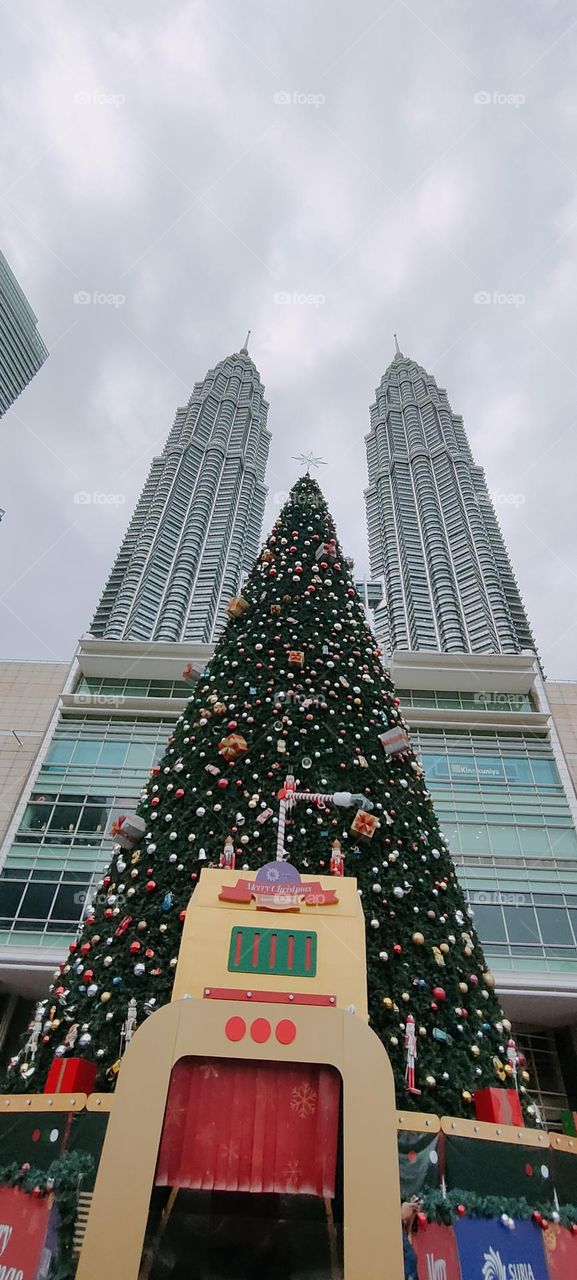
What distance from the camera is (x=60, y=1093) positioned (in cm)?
425

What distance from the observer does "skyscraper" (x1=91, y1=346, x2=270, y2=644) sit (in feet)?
175

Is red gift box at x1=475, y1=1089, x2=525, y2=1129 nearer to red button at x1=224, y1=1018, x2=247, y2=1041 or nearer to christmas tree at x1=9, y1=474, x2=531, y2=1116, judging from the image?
christmas tree at x1=9, y1=474, x2=531, y2=1116

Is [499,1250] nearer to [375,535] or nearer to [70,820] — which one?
[70,820]

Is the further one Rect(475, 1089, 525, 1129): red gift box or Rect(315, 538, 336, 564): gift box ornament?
Rect(315, 538, 336, 564): gift box ornament

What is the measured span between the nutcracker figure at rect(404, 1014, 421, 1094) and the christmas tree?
0.6 inches

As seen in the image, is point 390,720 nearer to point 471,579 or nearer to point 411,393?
point 471,579

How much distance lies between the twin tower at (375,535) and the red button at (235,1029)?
139 ft

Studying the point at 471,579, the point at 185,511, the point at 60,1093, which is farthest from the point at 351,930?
the point at 185,511

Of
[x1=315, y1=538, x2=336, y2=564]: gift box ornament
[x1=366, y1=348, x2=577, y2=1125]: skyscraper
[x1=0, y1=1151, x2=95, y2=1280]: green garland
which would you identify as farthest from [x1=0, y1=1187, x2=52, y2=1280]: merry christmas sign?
[x1=366, y1=348, x2=577, y2=1125]: skyscraper

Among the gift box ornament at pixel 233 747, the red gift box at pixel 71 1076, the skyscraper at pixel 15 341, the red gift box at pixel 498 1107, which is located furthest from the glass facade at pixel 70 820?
the skyscraper at pixel 15 341

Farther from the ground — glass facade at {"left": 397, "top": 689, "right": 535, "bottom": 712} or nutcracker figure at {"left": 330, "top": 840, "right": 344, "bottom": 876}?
glass facade at {"left": 397, "top": 689, "right": 535, "bottom": 712}

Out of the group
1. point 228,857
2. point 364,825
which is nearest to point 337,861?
point 364,825

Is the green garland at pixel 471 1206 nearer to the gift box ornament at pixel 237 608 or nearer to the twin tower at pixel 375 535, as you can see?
the gift box ornament at pixel 237 608

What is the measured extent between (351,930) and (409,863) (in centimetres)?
192
